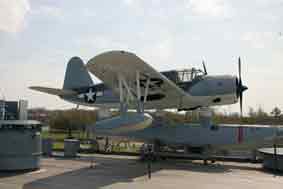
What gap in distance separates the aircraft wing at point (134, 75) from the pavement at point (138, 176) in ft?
14.0

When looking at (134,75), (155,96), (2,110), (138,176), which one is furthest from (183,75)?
(2,110)

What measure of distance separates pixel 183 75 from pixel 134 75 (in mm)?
4014

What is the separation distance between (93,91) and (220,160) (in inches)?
393

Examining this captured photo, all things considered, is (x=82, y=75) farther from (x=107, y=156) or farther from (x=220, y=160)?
(x=220, y=160)

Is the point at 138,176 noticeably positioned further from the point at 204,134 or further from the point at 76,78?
the point at 76,78

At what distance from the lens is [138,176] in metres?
10.8

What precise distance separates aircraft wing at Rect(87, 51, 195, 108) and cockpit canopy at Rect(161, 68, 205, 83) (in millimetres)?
1241

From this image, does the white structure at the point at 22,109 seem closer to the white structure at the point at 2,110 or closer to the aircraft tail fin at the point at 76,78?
the white structure at the point at 2,110

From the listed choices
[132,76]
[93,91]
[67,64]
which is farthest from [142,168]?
[67,64]

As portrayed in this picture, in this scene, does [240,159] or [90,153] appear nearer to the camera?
[240,159]

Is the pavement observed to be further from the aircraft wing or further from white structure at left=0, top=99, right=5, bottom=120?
the aircraft wing

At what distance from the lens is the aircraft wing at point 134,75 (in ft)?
42.8

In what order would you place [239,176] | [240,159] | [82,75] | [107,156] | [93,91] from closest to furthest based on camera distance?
1. [239,176]
2. [240,159]
3. [107,156]
4. [93,91]
5. [82,75]

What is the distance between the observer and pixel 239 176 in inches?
431
